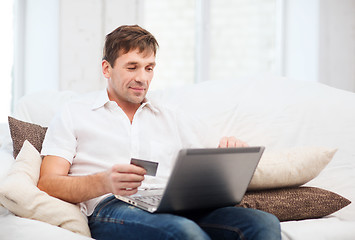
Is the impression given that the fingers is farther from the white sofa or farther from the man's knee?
the man's knee

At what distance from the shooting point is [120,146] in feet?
5.46

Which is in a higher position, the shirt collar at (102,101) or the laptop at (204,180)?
Result: the shirt collar at (102,101)

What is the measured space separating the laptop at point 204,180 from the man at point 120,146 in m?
0.04

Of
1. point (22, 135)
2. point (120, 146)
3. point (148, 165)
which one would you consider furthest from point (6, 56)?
point (148, 165)

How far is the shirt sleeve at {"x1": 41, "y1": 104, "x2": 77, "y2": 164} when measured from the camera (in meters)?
1.60

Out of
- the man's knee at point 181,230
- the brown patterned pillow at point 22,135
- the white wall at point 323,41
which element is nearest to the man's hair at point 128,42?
the brown patterned pillow at point 22,135

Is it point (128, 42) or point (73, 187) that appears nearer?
point (73, 187)

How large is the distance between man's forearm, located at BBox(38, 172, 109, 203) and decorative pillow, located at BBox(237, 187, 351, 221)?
18.4 inches

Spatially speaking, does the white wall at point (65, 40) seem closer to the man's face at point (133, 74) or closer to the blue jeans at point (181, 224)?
the man's face at point (133, 74)

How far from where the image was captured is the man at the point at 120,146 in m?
1.37

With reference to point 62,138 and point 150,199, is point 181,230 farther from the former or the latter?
point 62,138

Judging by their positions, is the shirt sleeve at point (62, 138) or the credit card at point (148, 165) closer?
the credit card at point (148, 165)

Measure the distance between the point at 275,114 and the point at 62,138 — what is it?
0.92 metres

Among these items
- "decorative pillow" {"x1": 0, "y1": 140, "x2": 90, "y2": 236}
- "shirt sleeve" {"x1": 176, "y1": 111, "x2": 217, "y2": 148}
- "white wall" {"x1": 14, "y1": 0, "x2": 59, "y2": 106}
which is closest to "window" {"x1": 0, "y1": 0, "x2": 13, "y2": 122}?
"white wall" {"x1": 14, "y1": 0, "x2": 59, "y2": 106}
